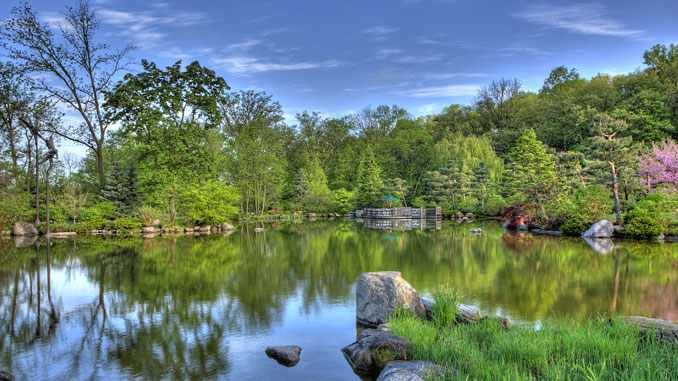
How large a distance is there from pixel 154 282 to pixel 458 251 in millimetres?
8436

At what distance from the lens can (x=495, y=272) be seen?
9.51m

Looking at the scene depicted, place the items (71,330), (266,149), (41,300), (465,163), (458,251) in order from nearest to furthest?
(71,330) < (41,300) < (458,251) < (465,163) < (266,149)

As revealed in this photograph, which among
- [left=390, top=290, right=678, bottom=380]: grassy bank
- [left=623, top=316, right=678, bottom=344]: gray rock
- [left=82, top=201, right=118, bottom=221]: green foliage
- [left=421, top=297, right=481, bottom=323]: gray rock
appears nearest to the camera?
[left=390, top=290, right=678, bottom=380]: grassy bank

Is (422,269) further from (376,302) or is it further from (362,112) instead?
(362,112)

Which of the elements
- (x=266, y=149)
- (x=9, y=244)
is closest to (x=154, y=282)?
(x=9, y=244)

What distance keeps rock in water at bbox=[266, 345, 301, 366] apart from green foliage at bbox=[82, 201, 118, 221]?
66.4ft

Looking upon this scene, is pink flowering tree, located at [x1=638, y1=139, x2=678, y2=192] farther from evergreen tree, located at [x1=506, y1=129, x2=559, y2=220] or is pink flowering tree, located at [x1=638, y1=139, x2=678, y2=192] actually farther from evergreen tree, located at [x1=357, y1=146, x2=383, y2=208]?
evergreen tree, located at [x1=357, y1=146, x2=383, y2=208]

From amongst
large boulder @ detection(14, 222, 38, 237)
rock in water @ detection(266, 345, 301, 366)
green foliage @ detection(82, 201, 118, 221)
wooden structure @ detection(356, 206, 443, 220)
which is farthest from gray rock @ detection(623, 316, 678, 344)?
wooden structure @ detection(356, 206, 443, 220)

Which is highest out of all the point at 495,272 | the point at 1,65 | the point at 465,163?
the point at 1,65

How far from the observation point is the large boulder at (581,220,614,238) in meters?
16.1

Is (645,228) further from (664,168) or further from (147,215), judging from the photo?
(147,215)

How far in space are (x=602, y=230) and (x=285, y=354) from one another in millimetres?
15455

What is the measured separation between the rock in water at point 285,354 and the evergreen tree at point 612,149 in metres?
16.7

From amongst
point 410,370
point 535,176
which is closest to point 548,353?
point 410,370
